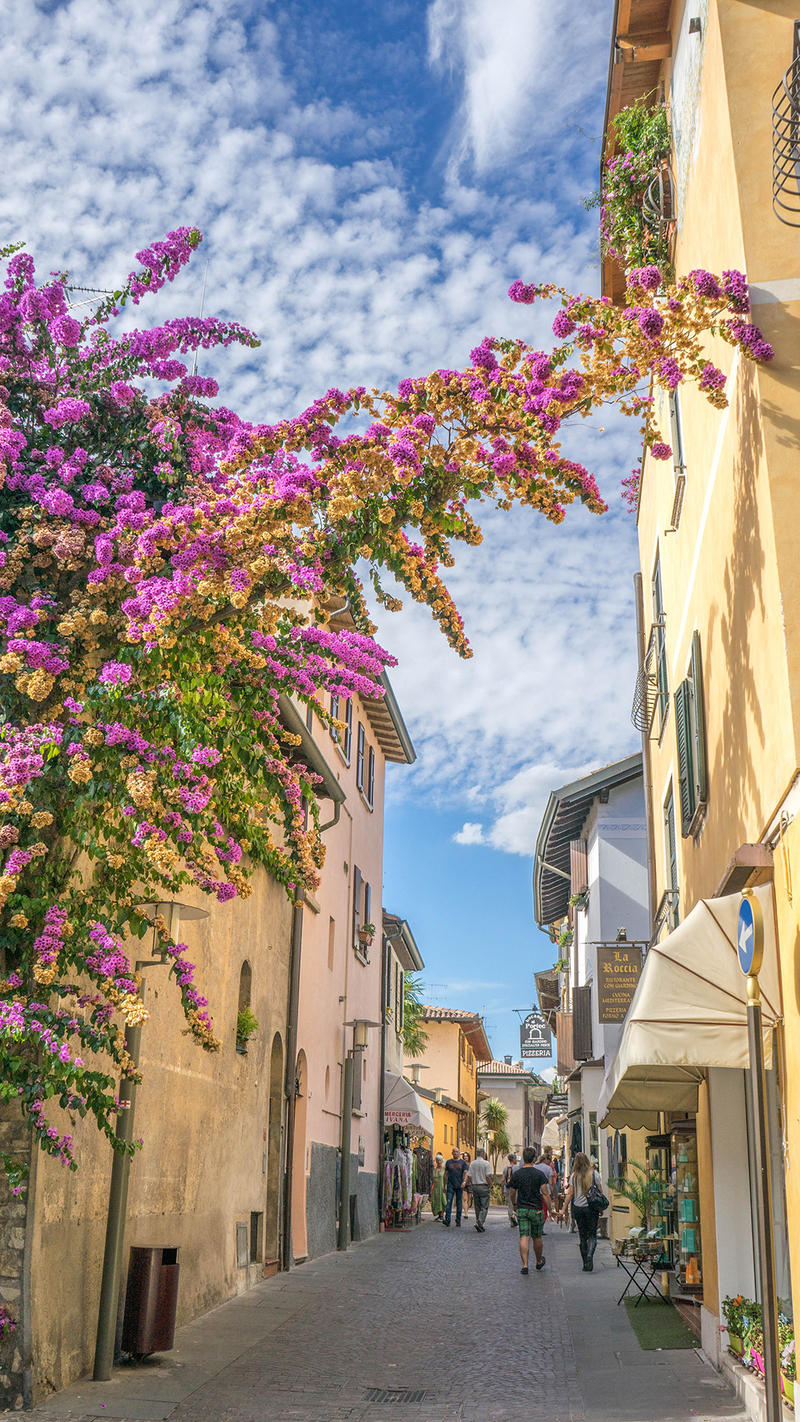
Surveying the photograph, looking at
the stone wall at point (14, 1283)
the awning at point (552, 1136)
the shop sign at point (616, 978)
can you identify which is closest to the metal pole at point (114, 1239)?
the stone wall at point (14, 1283)

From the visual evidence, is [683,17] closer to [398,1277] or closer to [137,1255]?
[137,1255]

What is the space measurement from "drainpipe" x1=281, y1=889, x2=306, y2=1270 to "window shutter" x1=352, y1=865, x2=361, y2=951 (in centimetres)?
596

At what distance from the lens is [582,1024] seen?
25562mm

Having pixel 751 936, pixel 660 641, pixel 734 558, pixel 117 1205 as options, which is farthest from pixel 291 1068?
pixel 751 936

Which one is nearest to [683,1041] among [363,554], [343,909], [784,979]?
[784,979]

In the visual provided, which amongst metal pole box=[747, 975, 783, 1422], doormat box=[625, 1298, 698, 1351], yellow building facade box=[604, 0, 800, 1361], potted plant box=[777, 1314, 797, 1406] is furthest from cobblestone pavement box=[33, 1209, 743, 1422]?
metal pole box=[747, 975, 783, 1422]

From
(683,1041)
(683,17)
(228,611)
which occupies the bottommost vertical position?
(683,1041)

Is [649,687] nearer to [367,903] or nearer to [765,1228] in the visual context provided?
[765,1228]

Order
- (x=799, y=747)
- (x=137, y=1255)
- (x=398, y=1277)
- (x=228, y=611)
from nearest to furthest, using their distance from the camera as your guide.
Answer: (x=799, y=747), (x=228, y=611), (x=137, y=1255), (x=398, y=1277)

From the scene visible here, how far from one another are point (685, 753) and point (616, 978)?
9.32 m

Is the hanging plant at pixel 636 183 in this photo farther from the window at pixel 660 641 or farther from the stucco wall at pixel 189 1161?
the stucco wall at pixel 189 1161

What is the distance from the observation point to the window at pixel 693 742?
9.17m

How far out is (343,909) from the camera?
2178 cm

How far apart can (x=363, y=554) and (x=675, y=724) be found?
16.4 ft
